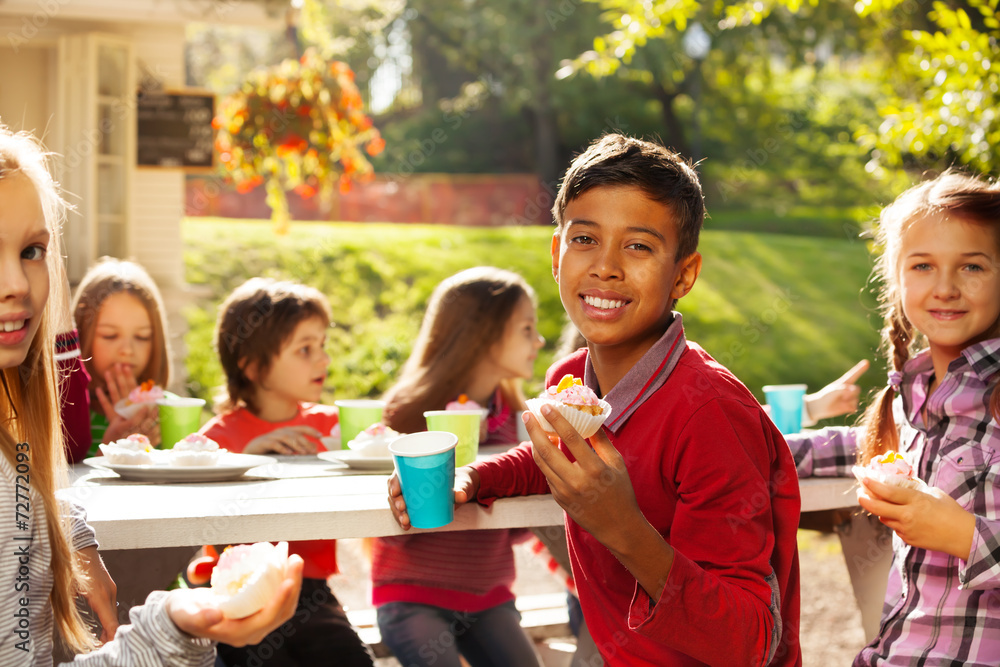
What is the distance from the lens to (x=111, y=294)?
11.5ft

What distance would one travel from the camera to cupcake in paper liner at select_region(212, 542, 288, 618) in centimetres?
136

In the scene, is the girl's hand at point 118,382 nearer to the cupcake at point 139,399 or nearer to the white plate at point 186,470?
the cupcake at point 139,399

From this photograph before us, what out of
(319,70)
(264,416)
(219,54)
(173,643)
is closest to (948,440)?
(173,643)

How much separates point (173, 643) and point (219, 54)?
3637 cm

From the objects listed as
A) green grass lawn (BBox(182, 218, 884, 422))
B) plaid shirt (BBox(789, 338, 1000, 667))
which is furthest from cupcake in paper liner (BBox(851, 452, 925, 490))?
green grass lawn (BBox(182, 218, 884, 422))

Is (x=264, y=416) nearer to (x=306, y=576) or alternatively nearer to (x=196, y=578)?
(x=306, y=576)

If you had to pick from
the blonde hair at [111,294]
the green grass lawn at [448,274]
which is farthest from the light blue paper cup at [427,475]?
the green grass lawn at [448,274]

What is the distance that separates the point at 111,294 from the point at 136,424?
0.68 meters

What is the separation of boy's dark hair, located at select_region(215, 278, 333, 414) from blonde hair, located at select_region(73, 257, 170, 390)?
308mm

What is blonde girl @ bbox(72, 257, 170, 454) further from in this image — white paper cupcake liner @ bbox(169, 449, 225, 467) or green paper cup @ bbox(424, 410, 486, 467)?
green paper cup @ bbox(424, 410, 486, 467)

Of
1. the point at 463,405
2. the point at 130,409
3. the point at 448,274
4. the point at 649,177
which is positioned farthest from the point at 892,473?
the point at 448,274

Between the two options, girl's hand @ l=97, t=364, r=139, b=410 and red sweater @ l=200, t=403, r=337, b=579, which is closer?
red sweater @ l=200, t=403, r=337, b=579

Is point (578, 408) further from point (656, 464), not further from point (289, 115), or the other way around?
point (289, 115)

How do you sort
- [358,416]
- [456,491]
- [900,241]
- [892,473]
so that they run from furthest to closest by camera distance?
[358,416]
[900,241]
[456,491]
[892,473]
